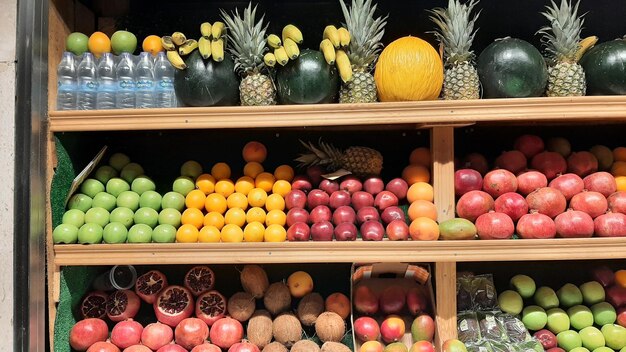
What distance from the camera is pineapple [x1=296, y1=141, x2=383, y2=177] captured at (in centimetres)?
237

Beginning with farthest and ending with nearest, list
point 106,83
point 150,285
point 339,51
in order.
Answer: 1. point 150,285
2. point 106,83
3. point 339,51

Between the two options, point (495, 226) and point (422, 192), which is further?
point (422, 192)

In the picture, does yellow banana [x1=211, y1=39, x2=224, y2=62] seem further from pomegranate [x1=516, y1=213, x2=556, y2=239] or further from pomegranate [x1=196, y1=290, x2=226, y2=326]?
pomegranate [x1=516, y1=213, x2=556, y2=239]

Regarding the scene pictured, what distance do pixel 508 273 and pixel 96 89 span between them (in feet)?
7.55

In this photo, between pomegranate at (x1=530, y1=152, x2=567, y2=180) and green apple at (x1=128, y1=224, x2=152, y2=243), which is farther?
pomegranate at (x1=530, y1=152, x2=567, y2=180)

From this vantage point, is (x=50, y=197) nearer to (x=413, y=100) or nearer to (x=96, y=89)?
(x=96, y=89)

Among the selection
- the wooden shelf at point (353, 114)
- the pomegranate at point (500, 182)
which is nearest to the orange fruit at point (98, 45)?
the wooden shelf at point (353, 114)

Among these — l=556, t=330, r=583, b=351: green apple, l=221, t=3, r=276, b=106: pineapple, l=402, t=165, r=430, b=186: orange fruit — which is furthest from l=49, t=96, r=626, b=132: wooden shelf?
l=556, t=330, r=583, b=351: green apple

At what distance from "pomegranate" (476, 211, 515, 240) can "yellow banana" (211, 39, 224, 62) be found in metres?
1.37

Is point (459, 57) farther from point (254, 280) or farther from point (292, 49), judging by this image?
point (254, 280)

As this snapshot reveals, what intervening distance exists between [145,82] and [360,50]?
1016 mm

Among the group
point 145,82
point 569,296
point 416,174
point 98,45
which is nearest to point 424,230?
point 416,174

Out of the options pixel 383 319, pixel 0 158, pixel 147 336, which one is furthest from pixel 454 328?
pixel 0 158

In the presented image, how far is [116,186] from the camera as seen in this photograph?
7.75 ft
